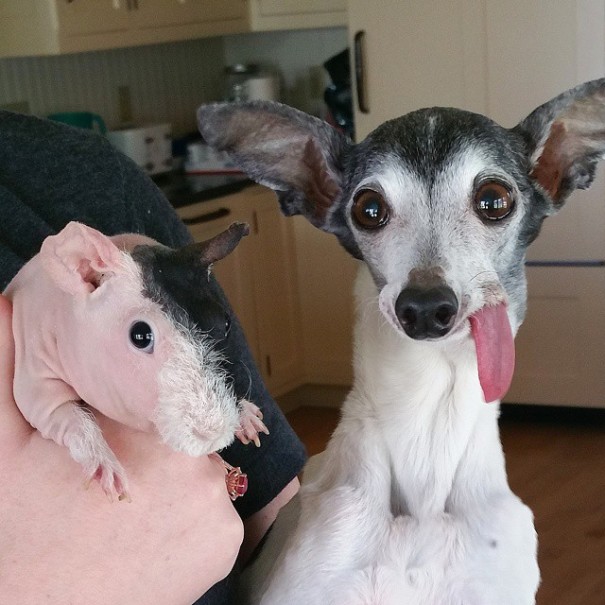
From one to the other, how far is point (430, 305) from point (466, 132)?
0.28 meters

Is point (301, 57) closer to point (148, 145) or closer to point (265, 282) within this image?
point (148, 145)

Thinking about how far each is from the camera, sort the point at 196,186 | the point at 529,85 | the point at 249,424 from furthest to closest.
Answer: the point at 196,186
the point at 529,85
the point at 249,424

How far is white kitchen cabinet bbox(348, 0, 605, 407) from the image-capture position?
157 inches

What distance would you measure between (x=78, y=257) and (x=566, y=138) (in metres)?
0.70

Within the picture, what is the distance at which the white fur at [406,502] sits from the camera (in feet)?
3.70

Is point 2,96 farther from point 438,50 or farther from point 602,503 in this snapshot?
point 602,503

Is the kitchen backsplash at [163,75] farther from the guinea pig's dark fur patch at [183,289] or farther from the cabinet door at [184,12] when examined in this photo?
the guinea pig's dark fur patch at [183,289]

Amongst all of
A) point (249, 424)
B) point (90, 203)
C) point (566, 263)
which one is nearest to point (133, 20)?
point (566, 263)

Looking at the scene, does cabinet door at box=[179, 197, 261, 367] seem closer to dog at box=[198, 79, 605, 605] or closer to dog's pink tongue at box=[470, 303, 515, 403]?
dog at box=[198, 79, 605, 605]

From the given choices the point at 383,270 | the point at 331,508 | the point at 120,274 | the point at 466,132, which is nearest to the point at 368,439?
the point at 331,508

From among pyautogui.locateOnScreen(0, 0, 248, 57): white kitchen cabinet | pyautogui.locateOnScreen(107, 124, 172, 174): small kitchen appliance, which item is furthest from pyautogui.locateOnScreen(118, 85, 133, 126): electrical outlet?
pyautogui.locateOnScreen(0, 0, 248, 57): white kitchen cabinet

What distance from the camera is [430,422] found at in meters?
1.23

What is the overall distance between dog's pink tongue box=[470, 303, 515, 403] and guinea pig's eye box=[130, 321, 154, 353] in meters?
0.39

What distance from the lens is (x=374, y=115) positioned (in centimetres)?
433
